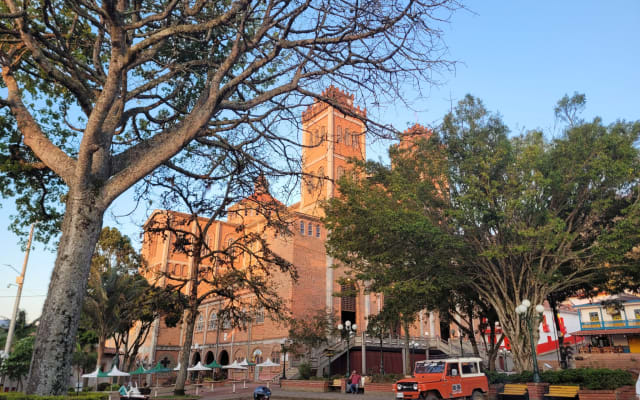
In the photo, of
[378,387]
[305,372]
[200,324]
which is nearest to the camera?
[378,387]

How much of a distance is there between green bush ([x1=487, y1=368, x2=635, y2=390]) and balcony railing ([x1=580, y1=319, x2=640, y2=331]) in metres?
Answer: 26.8

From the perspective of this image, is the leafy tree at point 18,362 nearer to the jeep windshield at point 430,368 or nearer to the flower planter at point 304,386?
the flower planter at point 304,386

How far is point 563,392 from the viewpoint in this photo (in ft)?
48.8

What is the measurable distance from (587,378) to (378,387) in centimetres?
1080

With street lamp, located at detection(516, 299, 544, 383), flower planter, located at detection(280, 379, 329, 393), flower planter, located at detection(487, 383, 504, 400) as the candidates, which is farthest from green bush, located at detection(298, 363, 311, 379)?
street lamp, located at detection(516, 299, 544, 383)

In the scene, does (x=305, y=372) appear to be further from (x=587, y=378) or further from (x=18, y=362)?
(x=587, y=378)

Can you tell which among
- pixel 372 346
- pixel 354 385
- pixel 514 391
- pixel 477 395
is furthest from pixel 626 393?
pixel 372 346

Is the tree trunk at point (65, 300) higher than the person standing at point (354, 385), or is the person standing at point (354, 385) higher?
the tree trunk at point (65, 300)

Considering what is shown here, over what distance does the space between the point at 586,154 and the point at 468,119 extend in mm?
5155

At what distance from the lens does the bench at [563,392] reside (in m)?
14.6

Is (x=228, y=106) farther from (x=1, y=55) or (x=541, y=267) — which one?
(x=541, y=267)

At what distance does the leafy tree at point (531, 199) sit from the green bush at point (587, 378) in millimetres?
2363

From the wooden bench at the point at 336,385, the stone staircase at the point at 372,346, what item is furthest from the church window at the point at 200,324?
the wooden bench at the point at 336,385

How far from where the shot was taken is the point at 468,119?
20812mm
